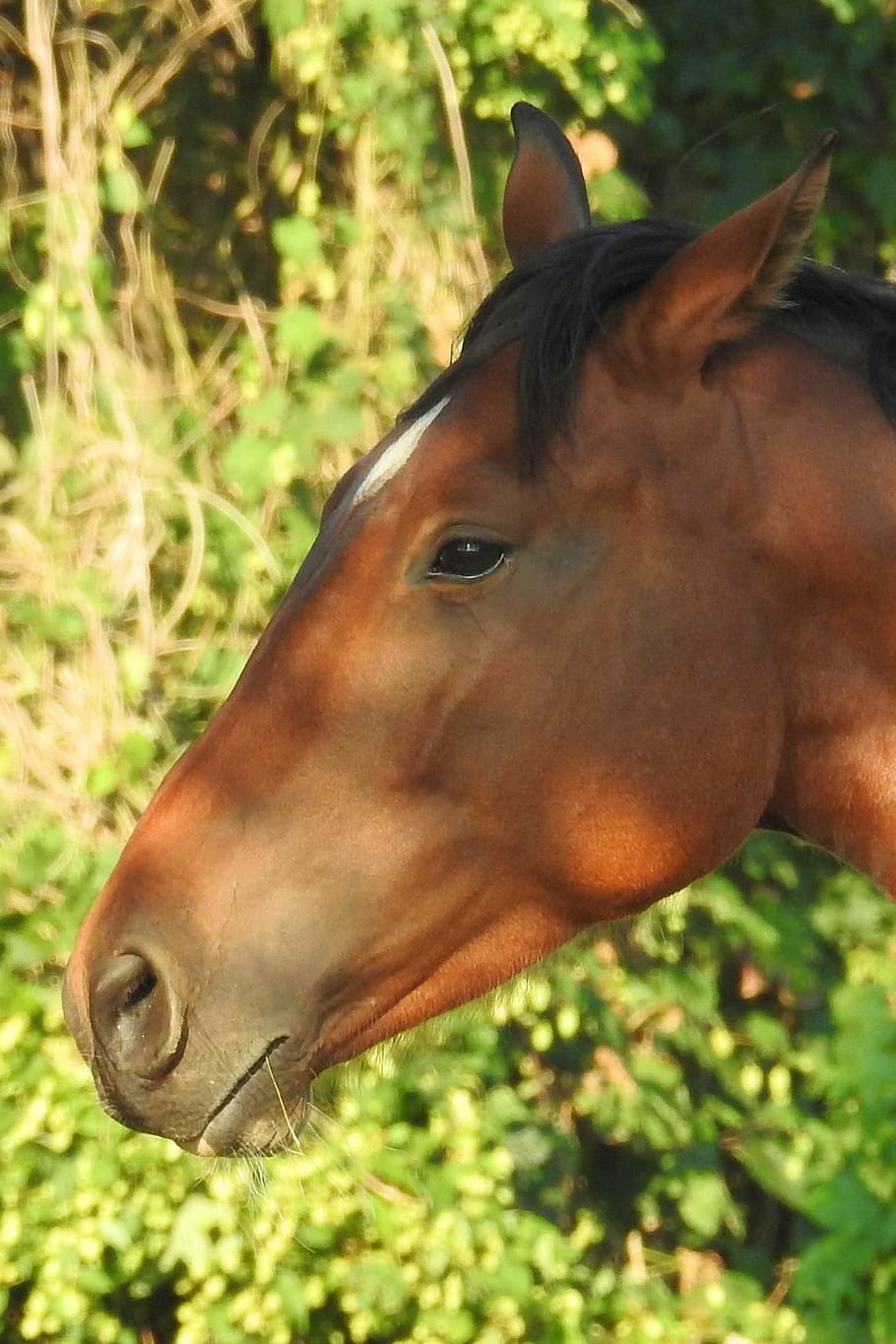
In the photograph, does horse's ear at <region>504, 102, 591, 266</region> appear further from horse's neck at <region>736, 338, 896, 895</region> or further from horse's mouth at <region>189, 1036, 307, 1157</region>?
horse's mouth at <region>189, 1036, 307, 1157</region>

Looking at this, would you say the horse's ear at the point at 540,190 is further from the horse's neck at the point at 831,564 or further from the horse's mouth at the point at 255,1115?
the horse's mouth at the point at 255,1115

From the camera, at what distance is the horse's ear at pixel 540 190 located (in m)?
2.21

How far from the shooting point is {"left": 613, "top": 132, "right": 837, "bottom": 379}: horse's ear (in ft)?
5.32

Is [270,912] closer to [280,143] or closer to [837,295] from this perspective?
[837,295]

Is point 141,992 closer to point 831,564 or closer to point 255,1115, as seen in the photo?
point 255,1115

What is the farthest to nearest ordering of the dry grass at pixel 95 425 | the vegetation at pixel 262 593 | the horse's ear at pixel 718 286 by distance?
the dry grass at pixel 95 425, the vegetation at pixel 262 593, the horse's ear at pixel 718 286

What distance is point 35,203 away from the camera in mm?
3496

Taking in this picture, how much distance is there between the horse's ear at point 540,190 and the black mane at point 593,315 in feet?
1.22

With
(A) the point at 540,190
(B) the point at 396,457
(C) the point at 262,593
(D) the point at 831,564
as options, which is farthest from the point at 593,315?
(C) the point at 262,593

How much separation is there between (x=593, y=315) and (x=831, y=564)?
35cm

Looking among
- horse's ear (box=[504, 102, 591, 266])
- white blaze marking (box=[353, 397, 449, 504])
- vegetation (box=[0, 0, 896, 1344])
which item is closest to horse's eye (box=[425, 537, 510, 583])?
white blaze marking (box=[353, 397, 449, 504])

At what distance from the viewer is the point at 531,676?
5.71 ft

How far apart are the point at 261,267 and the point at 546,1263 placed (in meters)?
2.22

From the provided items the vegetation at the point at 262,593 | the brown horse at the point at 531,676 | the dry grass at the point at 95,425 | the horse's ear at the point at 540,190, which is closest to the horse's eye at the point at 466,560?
the brown horse at the point at 531,676
